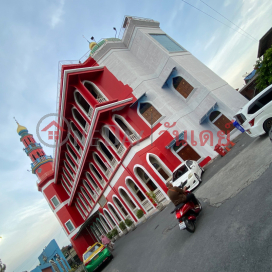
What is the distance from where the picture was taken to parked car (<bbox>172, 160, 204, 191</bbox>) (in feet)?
34.3

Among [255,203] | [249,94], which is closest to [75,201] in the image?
[255,203]

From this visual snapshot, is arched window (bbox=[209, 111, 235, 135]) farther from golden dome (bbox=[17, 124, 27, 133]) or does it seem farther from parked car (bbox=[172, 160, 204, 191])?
golden dome (bbox=[17, 124, 27, 133])

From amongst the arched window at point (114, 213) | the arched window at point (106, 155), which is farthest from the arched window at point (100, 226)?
the arched window at point (106, 155)

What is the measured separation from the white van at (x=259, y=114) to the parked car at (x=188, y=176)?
3.71m

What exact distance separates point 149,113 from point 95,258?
11098mm

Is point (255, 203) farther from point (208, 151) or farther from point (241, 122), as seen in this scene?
point (208, 151)

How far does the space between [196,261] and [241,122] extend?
25.8ft

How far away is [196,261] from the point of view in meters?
4.16

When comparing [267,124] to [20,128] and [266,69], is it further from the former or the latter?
[20,128]

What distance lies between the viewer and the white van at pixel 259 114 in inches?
329

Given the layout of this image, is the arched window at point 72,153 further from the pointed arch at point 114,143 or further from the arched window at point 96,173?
the pointed arch at point 114,143

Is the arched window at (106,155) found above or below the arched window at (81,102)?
below

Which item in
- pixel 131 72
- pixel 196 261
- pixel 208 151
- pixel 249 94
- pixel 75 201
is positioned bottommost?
pixel 196 261

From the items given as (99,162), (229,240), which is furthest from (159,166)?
(229,240)
